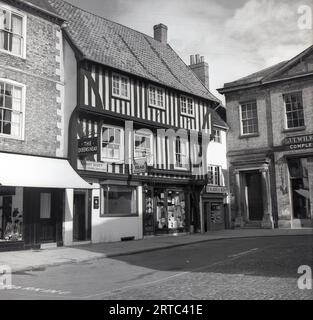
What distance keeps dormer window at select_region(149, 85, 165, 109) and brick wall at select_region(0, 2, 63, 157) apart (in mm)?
5057

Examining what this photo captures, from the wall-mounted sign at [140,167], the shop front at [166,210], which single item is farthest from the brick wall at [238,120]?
the wall-mounted sign at [140,167]

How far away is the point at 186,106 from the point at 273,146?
6.25m

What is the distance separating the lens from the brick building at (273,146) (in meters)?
24.8

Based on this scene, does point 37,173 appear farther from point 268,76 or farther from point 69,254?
point 268,76

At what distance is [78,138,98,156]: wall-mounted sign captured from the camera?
637 inches

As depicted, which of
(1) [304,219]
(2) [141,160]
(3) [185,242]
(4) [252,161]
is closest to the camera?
(3) [185,242]

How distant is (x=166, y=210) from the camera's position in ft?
71.5

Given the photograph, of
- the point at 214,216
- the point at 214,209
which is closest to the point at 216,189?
the point at 214,209

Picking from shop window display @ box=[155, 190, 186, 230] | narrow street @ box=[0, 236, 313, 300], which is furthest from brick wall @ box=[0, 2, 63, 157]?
shop window display @ box=[155, 190, 186, 230]

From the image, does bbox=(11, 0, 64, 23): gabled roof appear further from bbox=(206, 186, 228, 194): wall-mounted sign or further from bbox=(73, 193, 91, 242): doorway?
bbox=(206, 186, 228, 194): wall-mounted sign

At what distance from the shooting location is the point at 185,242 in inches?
685

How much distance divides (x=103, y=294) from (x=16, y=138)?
29.8 feet

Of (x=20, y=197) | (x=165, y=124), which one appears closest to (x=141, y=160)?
(x=165, y=124)

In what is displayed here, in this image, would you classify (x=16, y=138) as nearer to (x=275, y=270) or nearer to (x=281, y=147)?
(x=275, y=270)
